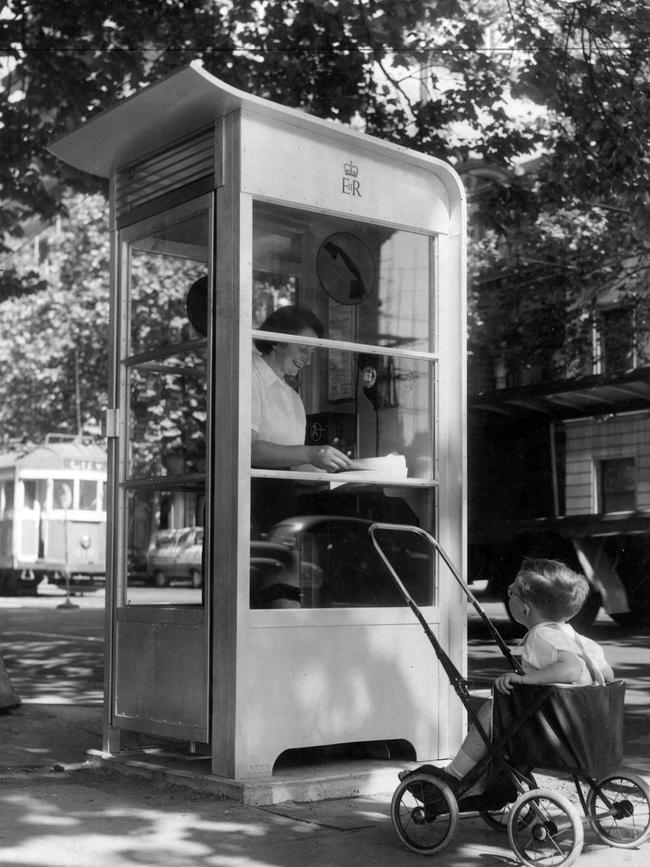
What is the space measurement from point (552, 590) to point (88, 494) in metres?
26.8

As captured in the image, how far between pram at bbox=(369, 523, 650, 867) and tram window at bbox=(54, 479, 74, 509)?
26.1 m

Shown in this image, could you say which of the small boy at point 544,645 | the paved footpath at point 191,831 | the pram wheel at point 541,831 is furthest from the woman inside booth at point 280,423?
the pram wheel at point 541,831

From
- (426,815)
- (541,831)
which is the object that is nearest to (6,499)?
(426,815)

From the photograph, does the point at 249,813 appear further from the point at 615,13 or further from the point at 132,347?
the point at 615,13

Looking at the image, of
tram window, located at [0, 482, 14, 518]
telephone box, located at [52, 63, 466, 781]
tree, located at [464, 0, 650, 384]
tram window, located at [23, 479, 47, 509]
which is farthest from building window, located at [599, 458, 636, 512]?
tram window, located at [0, 482, 14, 518]

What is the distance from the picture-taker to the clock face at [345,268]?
19.5ft

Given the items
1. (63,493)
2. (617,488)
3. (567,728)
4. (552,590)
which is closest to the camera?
(567,728)

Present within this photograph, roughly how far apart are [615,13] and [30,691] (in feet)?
26.0

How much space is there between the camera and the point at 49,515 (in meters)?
29.6

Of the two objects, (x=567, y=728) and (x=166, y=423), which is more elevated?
(x=166, y=423)

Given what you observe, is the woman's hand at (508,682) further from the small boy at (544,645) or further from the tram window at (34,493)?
the tram window at (34,493)

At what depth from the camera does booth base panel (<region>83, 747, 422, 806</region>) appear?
4.93m

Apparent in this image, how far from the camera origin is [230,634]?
5.04m

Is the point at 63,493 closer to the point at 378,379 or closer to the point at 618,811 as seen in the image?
the point at 378,379
